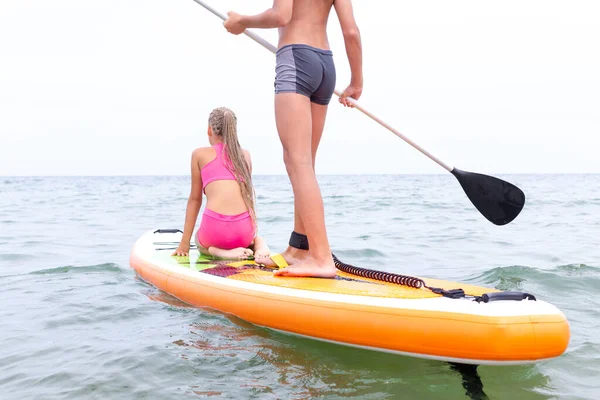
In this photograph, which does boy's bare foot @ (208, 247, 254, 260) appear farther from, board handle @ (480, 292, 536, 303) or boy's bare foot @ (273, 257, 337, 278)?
board handle @ (480, 292, 536, 303)

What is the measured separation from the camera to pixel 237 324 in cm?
376

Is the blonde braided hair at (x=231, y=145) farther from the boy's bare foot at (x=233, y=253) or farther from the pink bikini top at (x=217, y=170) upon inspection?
the boy's bare foot at (x=233, y=253)

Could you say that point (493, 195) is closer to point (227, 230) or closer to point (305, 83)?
point (305, 83)

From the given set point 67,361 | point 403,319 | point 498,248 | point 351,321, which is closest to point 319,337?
point 351,321

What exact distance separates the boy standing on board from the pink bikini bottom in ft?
3.95

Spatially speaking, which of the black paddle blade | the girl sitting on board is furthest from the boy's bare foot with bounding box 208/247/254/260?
the black paddle blade

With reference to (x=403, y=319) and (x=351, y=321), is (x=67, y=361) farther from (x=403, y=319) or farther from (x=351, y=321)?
(x=403, y=319)

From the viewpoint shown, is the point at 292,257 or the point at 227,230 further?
the point at 227,230

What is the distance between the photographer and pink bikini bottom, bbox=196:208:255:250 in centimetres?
475

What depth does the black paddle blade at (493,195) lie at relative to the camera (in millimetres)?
3988

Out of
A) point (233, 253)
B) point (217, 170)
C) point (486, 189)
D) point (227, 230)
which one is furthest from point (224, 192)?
point (486, 189)

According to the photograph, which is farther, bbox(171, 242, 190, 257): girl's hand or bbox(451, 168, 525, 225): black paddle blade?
bbox(171, 242, 190, 257): girl's hand

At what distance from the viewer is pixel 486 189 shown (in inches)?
160

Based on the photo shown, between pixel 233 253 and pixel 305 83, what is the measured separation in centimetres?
176
